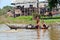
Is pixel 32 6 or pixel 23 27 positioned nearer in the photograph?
pixel 23 27

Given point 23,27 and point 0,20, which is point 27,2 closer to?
point 0,20

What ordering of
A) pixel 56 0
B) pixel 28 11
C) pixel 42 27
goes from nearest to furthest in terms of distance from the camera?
pixel 42 27
pixel 56 0
pixel 28 11

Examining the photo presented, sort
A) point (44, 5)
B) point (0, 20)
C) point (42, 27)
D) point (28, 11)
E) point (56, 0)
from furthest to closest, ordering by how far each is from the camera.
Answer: point (44, 5), point (28, 11), point (56, 0), point (0, 20), point (42, 27)

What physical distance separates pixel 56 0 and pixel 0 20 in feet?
40.8

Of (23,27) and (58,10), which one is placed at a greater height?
(23,27)

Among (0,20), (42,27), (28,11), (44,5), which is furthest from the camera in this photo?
(44,5)

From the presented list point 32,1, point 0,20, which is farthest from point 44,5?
point 0,20

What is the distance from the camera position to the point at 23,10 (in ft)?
284

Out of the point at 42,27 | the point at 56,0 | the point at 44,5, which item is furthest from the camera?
the point at 44,5

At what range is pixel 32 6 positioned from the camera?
290 ft

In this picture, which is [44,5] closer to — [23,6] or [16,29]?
[23,6]

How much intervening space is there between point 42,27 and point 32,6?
168ft

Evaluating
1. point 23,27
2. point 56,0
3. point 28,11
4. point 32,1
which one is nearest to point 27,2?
point 32,1

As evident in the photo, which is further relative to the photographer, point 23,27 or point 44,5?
point 44,5
